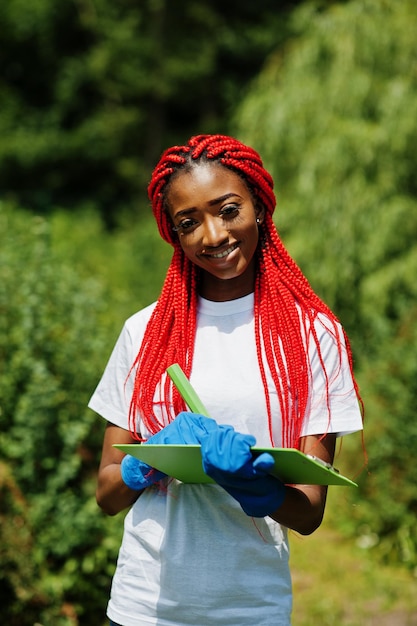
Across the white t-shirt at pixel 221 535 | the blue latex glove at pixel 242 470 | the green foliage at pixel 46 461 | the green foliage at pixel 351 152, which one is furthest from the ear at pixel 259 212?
the green foliage at pixel 351 152

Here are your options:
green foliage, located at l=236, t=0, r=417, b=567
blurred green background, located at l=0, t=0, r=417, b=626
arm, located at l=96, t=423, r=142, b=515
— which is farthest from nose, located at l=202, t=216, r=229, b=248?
green foliage, located at l=236, t=0, r=417, b=567

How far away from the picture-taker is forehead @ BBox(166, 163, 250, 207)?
1.87m

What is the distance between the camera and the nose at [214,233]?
186cm

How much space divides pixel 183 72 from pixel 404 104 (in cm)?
1104

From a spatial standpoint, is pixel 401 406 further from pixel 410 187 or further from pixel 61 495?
pixel 410 187

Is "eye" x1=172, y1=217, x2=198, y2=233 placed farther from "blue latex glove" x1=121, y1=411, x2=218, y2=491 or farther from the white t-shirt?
"blue latex glove" x1=121, y1=411, x2=218, y2=491

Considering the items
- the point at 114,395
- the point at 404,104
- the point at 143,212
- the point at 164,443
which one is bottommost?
the point at 164,443

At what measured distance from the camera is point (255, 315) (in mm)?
1917

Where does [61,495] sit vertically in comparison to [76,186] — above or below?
below

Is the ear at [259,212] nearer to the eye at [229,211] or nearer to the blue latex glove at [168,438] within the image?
the eye at [229,211]

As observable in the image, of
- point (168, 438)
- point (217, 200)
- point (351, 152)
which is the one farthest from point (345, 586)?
point (351, 152)

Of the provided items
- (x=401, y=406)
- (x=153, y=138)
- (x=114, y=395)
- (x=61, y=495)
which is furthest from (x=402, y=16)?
(x=153, y=138)

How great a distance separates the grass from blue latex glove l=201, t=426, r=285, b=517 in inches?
82.4

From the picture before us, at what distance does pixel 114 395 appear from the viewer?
2.00 meters
